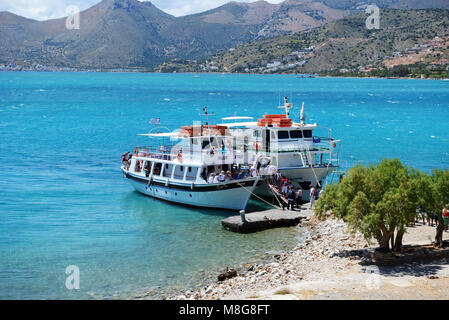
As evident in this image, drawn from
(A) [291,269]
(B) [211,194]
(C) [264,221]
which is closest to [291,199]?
(C) [264,221]

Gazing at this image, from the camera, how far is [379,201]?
1959cm


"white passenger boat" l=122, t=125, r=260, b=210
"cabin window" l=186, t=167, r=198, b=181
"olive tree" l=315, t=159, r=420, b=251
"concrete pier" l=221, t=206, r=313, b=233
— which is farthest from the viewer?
"cabin window" l=186, t=167, r=198, b=181

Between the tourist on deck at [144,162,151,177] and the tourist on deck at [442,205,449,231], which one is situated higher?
the tourist on deck at [144,162,151,177]

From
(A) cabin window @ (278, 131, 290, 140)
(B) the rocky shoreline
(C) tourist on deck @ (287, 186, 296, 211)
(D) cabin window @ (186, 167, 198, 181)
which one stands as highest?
(A) cabin window @ (278, 131, 290, 140)

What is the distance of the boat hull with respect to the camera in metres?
32.1

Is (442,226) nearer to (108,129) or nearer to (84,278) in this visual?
(84,278)

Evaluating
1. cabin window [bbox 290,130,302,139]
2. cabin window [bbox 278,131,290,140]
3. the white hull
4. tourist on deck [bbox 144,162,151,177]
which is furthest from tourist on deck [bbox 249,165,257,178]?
tourist on deck [bbox 144,162,151,177]

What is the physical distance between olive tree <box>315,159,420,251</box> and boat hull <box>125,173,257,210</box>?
457 inches

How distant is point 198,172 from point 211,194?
5.48 feet

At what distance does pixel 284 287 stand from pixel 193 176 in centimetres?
1670

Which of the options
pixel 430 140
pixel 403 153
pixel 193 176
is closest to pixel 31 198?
pixel 193 176

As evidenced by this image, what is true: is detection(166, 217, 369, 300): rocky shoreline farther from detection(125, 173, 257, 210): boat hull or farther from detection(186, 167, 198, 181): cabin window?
detection(186, 167, 198, 181): cabin window
